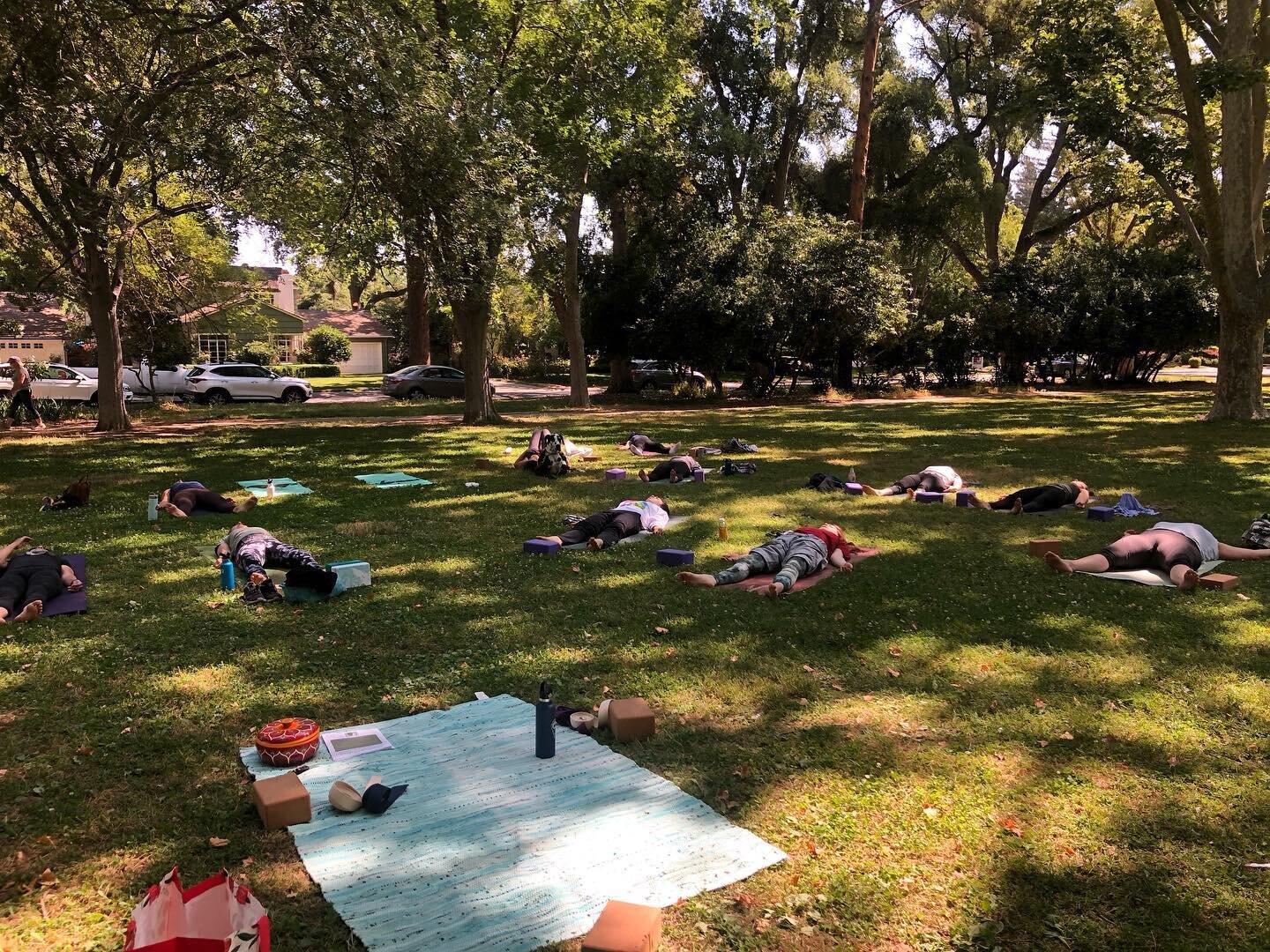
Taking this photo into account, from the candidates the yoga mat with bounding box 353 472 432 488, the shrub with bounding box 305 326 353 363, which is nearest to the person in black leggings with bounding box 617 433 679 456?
the yoga mat with bounding box 353 472 432 488

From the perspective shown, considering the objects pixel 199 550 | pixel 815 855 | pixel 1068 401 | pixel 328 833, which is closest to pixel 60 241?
pixel 199 550

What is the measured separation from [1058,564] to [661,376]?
2822 centimetres

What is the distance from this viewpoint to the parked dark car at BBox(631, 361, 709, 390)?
3133 centimetres

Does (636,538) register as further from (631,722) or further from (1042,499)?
(1042,499)

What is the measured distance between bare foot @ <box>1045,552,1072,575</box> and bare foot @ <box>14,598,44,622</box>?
7.93 meters

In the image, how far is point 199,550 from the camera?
821cm

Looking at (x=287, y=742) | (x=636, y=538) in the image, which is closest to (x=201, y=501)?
(x=636, y=538)

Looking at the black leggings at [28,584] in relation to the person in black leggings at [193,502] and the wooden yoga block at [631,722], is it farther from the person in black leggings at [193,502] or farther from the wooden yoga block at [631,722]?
the wooden yoga block at [631,722]

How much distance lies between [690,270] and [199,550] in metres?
21.9

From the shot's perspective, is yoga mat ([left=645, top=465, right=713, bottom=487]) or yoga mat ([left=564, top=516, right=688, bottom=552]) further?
yoga mat ([left=645, top=465, right=713, bottom=487])

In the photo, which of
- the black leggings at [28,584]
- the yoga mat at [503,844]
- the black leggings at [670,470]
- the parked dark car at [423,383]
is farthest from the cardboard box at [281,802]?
the parked dark car at [423,383]

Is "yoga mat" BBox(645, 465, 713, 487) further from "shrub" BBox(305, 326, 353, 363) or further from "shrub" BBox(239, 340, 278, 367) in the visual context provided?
"shrub" BBox(305, 326, 353, 363)

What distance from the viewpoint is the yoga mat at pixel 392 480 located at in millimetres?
12133

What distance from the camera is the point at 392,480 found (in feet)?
41.0
